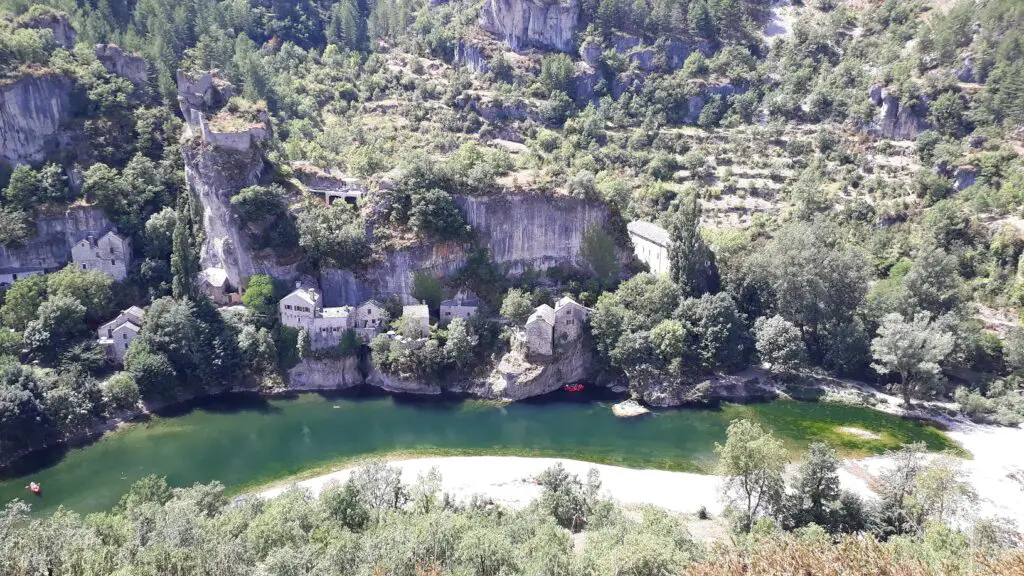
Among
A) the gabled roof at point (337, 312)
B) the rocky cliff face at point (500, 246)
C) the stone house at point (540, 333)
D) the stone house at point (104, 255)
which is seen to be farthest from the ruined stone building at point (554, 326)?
the stone house at point (104, 255)

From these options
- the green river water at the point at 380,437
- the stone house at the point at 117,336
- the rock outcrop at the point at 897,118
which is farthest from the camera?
the rock outcrop at the point at 897,118

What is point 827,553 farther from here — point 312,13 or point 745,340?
point 312,13

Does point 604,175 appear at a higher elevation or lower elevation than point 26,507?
higher

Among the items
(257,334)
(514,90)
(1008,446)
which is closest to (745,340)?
(1008,446)

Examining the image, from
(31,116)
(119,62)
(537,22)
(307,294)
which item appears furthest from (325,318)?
(537,22)

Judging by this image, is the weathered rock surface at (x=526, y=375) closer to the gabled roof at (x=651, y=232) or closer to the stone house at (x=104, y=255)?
the gabled roof at (x=651, y=232)

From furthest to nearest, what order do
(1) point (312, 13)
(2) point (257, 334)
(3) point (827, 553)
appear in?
(1) point (312, 13)
(2) point (257, 334)
(3) point (827, 553)

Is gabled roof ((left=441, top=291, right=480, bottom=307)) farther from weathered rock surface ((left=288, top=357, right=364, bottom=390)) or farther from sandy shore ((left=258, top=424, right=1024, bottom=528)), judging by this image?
sandy shore ((left=258, top=424, right=1024, bottom=528))
